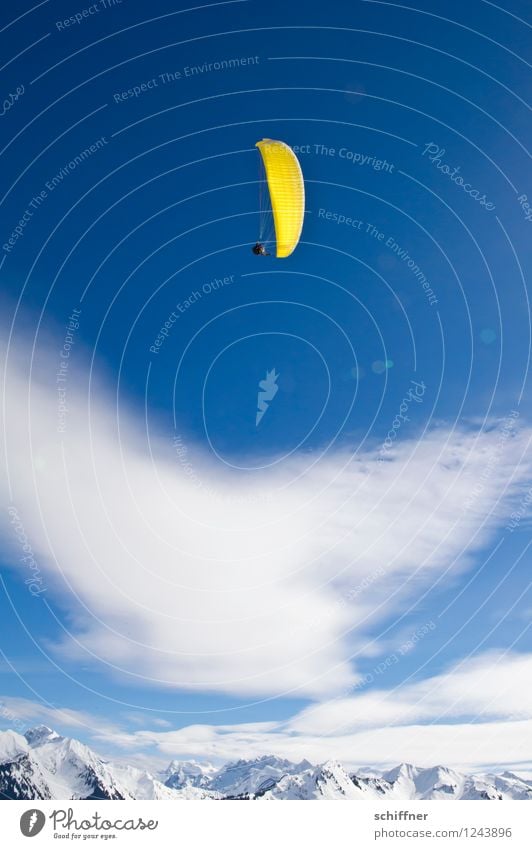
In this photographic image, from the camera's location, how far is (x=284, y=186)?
35312 mm

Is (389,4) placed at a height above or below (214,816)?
above

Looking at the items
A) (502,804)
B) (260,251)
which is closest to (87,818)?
(502,804)

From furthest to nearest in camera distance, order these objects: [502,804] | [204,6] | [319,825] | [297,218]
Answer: [319,825]
[502,804]
[297,218]
[204,6]

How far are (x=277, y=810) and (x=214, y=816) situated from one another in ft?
14.7

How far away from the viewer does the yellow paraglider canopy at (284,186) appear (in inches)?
1373

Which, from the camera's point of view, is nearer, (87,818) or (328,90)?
(87,818)

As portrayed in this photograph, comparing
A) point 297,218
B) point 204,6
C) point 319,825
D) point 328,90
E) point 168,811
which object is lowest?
point 319,825

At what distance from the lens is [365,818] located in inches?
1590

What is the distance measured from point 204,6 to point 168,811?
47.8m

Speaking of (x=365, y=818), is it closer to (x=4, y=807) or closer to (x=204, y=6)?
(x=4, y=807)

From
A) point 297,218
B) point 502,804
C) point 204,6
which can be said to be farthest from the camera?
point 502,804

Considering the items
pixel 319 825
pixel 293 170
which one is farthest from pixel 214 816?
pixel 293 170

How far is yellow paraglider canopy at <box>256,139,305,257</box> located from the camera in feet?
114

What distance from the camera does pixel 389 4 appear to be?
3475 cm
